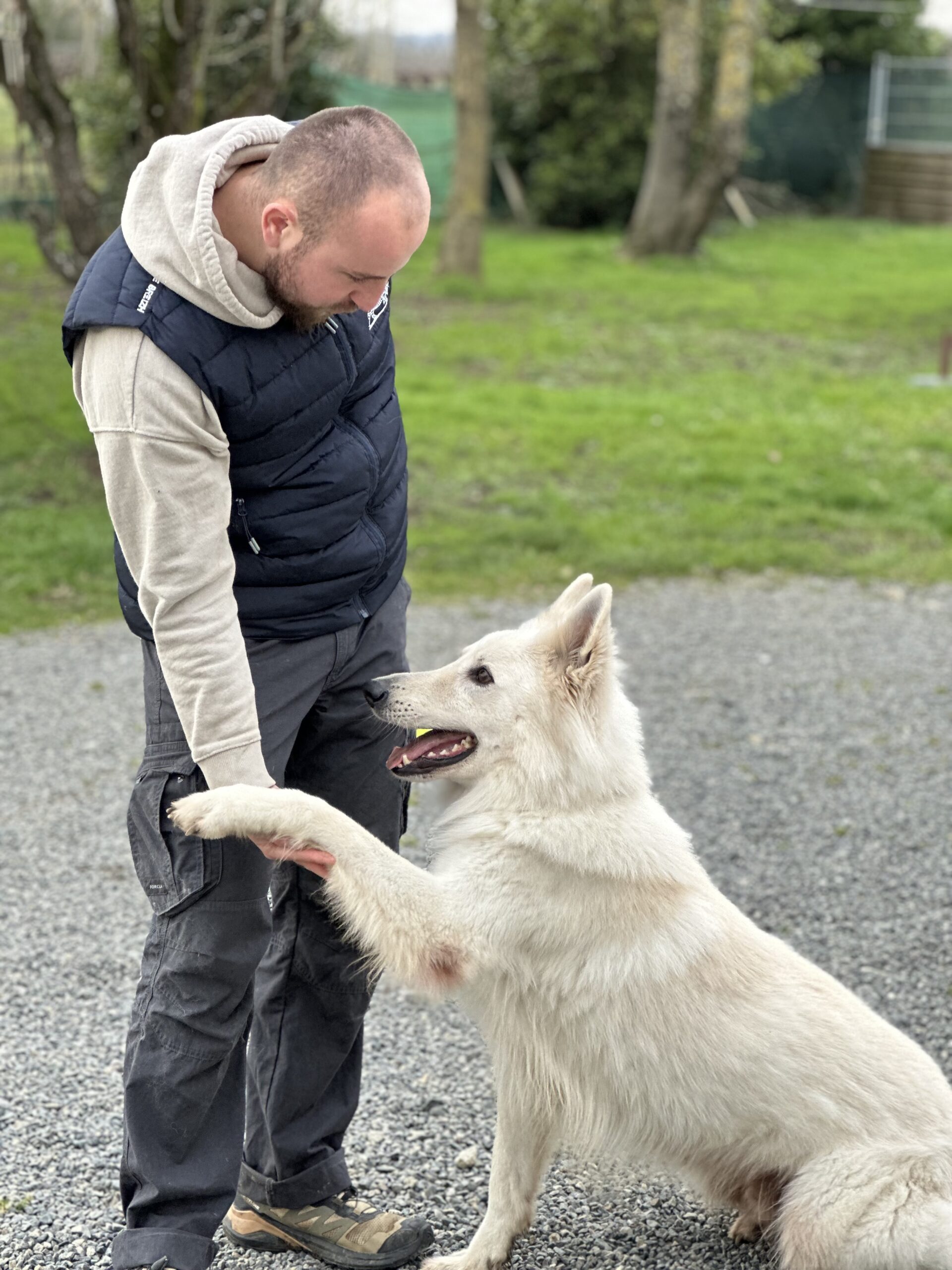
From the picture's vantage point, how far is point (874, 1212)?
8.59 feet

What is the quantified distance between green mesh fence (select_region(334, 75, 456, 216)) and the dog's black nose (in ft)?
67.7

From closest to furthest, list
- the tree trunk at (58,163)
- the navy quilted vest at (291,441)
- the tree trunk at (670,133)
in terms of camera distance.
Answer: the navy quilted vest at (291,441) < the tree trunk at (58,163) < the tree trunk at (670,133)

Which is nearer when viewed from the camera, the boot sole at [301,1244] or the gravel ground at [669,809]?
the boot sole at [301,1244]

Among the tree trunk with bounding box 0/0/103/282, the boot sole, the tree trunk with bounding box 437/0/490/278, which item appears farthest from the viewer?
the tree trunk with bounding box 437/0/490/278

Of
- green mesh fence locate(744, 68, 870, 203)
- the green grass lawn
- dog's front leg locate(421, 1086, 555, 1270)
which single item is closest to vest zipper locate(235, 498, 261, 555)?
dog's front leg locate(421, 1086, 555, 1270)

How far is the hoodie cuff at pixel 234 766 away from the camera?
8.38 ft

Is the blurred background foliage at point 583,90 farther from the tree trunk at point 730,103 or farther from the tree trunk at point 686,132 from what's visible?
the tree trunk at point 730,103

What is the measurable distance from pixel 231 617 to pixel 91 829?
10.5 ft

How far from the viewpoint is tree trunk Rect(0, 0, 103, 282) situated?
877 centimetres

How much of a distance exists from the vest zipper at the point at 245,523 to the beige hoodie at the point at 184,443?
0.11 m

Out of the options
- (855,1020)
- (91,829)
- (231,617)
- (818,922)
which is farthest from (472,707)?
(91,829)

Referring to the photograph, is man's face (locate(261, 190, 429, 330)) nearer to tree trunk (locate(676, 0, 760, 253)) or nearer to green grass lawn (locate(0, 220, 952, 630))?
green grass lawn (locate(0, 220, 952, 630))

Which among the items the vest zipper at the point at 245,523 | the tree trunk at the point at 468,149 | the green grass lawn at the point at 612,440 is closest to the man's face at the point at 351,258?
the vest zipper at the point at 245,523

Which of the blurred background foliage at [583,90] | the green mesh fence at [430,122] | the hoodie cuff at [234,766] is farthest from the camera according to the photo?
the blurred background foliage at [583,90]
